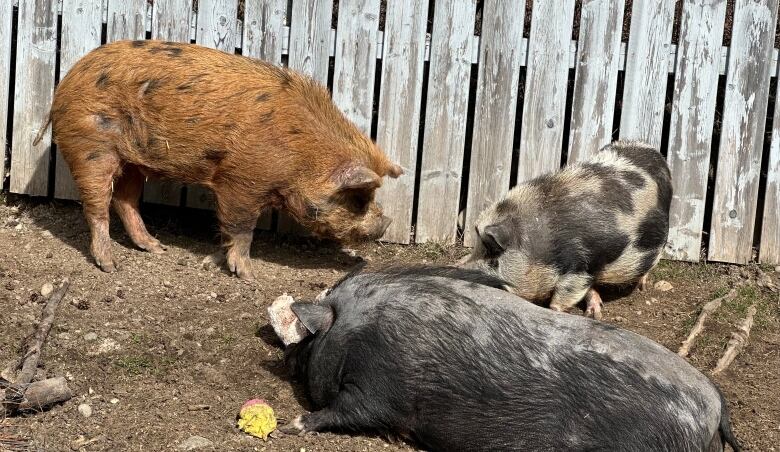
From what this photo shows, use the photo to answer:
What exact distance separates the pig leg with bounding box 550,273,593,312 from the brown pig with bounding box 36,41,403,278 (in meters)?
1.22

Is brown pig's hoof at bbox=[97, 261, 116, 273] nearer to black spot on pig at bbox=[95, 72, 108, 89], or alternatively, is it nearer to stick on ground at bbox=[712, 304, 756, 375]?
black spot on pig at bbox=[95, 72, 108, 89]

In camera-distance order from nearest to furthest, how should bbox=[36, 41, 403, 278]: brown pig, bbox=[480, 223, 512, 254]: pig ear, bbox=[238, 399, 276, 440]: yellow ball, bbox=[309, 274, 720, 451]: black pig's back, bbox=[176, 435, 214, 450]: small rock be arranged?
bbox=[309, 274, 720, 451]: black pig's back → bbox=[176, 435, 214, 450]: small rock → bbox=[238, 399, 276, 440]: yellow ball → bbox=[480, 223, 512, 254]: pig ear → bbox=[36, 41, 403, 278]: brown pig

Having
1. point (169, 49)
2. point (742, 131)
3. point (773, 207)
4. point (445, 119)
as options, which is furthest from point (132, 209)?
point (773, 207)

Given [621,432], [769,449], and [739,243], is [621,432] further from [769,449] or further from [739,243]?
[739,243]

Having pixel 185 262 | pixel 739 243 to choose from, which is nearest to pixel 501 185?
pixel 739 243

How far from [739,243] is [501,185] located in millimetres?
1541

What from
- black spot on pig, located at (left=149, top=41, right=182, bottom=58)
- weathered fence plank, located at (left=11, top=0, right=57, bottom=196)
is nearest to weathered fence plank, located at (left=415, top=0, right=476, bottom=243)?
black spot on pig, located at (left=149, top=41, right=182, bottom=58)

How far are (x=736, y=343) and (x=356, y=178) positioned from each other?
228 centimetres

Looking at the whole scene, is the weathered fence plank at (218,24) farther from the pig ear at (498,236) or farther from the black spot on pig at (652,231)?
the black spot on pig at (652,231)

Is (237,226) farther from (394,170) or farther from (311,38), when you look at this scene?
(311,38)

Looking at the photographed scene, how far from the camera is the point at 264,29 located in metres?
6.46

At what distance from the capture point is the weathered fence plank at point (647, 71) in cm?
628

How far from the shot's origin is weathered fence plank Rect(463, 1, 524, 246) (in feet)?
20.7

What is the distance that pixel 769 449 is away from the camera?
4539 mm
